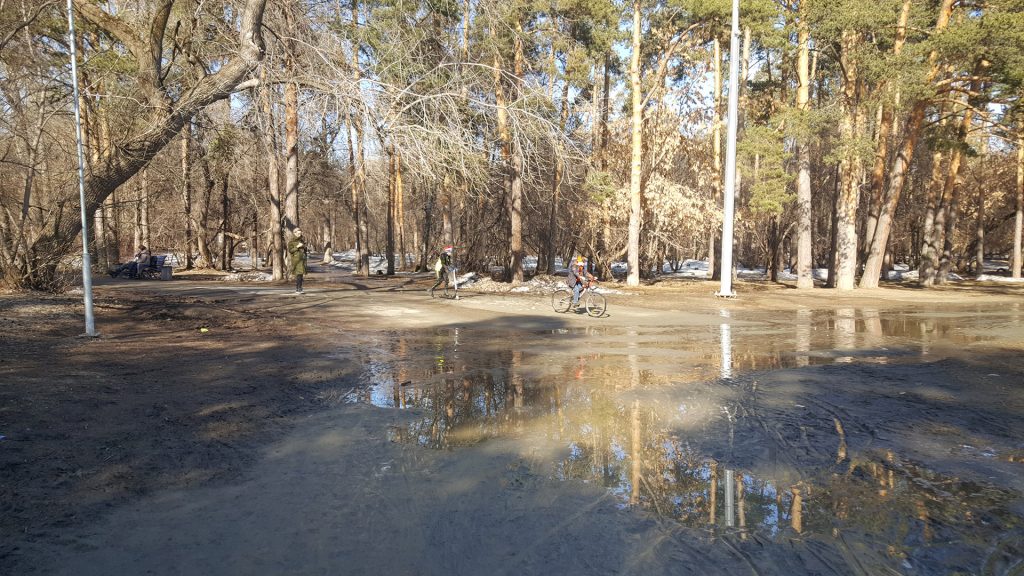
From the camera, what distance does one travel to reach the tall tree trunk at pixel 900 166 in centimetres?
2264

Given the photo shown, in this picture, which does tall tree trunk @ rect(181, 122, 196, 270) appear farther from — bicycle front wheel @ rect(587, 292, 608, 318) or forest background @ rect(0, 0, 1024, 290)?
bicycle front wheel @ rect(587, 292, 608, 318)

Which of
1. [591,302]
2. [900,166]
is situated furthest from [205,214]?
[900,166]

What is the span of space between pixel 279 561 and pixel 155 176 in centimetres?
3529

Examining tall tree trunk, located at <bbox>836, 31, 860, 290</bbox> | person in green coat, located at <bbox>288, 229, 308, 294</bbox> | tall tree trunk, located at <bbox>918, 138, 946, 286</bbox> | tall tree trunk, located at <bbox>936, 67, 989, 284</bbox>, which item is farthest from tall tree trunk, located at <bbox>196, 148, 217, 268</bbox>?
tall tree trunk, located at <bbox>918, 138, 946, 286</bbox>

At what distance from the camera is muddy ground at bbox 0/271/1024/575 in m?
3.75

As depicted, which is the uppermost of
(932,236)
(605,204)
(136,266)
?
(605,204)

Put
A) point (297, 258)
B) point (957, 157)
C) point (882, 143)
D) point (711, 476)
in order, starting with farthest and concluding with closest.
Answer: point (957, 157)
point (882, 143)
point (297, 258)
point (711, 476)

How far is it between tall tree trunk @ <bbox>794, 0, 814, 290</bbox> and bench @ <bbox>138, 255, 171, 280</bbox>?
2929cm

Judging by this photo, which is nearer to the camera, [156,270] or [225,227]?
[156,270]

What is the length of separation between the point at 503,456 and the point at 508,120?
9542 mm

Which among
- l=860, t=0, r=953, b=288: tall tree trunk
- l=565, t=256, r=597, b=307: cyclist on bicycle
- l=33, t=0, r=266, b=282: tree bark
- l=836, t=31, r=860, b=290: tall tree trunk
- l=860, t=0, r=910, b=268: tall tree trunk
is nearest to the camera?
l=33, t=0, r=266, b=282: tree bark

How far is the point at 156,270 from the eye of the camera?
95.7ft

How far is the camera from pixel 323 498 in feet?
14.9

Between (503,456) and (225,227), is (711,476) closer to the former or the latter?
(503,456)
